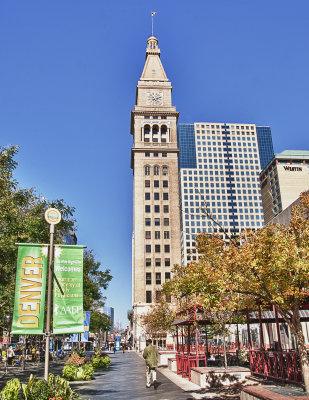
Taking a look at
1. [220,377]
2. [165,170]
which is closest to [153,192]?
[165,170]

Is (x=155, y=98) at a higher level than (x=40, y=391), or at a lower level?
Result: higher

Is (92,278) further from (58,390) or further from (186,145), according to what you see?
(186,145)

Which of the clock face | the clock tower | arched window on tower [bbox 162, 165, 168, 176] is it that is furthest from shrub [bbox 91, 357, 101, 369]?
the clock face

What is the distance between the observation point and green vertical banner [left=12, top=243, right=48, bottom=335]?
966cm

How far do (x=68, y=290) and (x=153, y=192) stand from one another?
68782 millimetres

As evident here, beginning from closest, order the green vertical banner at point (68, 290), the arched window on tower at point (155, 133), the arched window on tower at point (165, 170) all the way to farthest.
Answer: the green vertical banner at point (68, 290)
the arched window on tower at point (165, 170)
the arched window on tower at point (155, 133)

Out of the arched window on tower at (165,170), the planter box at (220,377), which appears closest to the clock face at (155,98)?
the arched window on tower at (165,170)

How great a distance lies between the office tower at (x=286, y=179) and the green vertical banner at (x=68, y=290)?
125 m

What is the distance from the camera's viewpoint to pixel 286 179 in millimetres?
132125

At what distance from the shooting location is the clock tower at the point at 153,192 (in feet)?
239

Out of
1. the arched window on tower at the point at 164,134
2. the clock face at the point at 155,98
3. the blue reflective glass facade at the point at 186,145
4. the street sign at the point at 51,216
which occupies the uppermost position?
the blue reflective glass facade at the point at 186,145

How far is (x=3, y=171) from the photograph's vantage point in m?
15.4

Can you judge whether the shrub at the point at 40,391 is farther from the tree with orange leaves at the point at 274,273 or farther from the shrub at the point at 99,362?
the shrub at the point at 99,362

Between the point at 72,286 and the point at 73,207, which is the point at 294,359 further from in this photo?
the point at 73,207
